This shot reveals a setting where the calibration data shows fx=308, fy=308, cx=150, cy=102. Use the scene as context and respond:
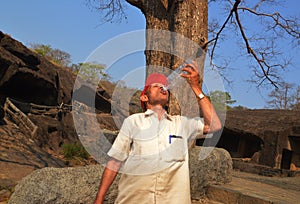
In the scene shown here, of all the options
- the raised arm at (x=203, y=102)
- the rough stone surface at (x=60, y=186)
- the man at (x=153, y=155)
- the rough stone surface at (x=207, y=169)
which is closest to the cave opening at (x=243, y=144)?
the rough stone surface at (x=207, y=169)

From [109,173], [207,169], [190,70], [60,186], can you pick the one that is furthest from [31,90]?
[190,70]

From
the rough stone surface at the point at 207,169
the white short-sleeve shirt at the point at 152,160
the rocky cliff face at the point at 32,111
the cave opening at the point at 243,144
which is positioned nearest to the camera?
the white short-sleeve shirt at the point at 152,160

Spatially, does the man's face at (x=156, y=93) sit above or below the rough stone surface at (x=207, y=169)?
above

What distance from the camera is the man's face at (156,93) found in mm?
2014

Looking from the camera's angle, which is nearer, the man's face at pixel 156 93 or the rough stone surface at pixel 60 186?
the man's face at pixel 156 93

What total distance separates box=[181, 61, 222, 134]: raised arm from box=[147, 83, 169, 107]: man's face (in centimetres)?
17

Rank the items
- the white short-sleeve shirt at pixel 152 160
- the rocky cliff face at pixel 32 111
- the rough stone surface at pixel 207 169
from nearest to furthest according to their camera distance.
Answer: the white short-sleeve shirt at pixel 152 160
the rough stone surface at pixel 207 169
the rocky cliff face at pixel 32 111

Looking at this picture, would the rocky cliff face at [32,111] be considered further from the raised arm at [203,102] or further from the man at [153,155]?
the raised arm at [203,102]

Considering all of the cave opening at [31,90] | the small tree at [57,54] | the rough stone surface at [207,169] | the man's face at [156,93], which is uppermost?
the small tree at [57,54]

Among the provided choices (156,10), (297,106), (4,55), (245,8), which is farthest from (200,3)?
(297,106)

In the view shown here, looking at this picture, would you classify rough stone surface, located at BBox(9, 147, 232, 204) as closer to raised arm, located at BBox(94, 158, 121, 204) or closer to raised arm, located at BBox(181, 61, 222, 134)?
raised arm, located at BBox(94, 158, 121, 204)

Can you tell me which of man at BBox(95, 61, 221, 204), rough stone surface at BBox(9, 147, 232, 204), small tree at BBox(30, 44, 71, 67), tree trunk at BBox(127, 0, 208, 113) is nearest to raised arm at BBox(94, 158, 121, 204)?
man at BBox(95, 61, 221, 204)

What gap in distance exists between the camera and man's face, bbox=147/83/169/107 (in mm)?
2014

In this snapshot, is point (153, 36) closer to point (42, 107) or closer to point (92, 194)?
point (92, 194)
